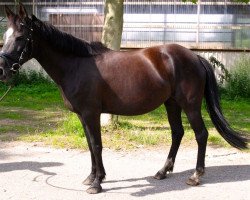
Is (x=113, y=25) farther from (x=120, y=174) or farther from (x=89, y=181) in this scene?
(x=89, y=181)

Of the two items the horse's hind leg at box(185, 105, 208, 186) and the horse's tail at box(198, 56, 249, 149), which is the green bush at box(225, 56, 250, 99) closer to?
the horse's tail at box(198, 56, 249, 149)

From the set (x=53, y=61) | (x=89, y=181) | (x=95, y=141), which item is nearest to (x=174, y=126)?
(x=95, y=141)

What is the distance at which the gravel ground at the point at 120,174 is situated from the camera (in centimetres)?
498

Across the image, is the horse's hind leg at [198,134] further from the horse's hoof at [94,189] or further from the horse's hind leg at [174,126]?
the horse's hoof at [94,189]

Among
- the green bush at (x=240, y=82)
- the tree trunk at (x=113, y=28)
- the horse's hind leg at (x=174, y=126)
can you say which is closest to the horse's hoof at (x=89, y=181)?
the horse's hind leg at (x=174, y=126)

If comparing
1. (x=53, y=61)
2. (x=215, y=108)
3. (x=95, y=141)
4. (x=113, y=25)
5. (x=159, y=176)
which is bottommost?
(x=159, y=176)

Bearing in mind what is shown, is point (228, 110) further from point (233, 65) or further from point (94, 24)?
point (94, 24)

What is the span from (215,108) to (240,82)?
7.50 meters

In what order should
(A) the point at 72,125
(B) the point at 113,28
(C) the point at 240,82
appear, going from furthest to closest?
(C) the point at 240,82
(B) the point at 113,28
(A) the point at 72,125

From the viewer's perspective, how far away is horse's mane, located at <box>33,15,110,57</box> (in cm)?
491

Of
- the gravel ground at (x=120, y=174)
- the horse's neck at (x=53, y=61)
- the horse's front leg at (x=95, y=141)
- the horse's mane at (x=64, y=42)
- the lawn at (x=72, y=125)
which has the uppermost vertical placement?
the horse's mane at (x=64, y=42)

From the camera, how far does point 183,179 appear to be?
5562 millimetres

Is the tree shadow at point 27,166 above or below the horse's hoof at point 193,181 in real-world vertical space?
below

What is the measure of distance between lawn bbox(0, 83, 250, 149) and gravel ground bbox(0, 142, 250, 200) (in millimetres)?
443
